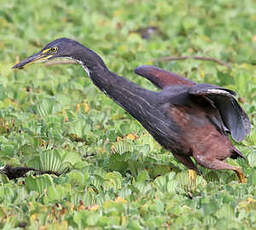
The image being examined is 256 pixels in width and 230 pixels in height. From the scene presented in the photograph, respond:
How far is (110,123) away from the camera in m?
7.94

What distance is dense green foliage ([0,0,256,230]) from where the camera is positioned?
535cm

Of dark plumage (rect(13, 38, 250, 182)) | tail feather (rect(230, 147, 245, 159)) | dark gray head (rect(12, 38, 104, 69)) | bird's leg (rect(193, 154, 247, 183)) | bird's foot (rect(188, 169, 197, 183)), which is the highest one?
dark gray head (rect(12, 38, 104, 69))

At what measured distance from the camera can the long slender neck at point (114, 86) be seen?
6.21 metres

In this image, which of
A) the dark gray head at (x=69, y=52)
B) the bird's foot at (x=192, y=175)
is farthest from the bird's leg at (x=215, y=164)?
the dark gray head at (x=69, y=52)

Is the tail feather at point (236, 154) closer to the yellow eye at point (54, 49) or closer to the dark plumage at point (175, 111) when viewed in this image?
the dark plumage at point (175, 111)

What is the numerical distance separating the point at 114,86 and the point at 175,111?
1.77ft

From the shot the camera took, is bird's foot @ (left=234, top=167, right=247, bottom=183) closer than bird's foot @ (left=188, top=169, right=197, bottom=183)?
No

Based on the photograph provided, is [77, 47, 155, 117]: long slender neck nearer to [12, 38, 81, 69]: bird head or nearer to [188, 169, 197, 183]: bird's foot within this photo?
[12, 38, 81, 69]: bird head

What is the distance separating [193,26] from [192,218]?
22.1ft

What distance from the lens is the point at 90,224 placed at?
5.05 meters

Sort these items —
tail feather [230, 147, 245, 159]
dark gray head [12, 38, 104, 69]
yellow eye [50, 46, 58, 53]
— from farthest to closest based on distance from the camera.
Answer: tail feather [230, 147, 245, 159] → yellow eye [50, 46, 58, 53] → dark gray head [12, 38, 104, 69]

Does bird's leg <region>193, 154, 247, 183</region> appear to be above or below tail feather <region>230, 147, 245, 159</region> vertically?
below

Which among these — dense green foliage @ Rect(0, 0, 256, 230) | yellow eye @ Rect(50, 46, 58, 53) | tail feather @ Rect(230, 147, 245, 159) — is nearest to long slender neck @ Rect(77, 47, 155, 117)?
yellow eye @ Rect(50, 46, 58, 53)

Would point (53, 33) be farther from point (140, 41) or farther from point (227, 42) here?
point (227, 42)
